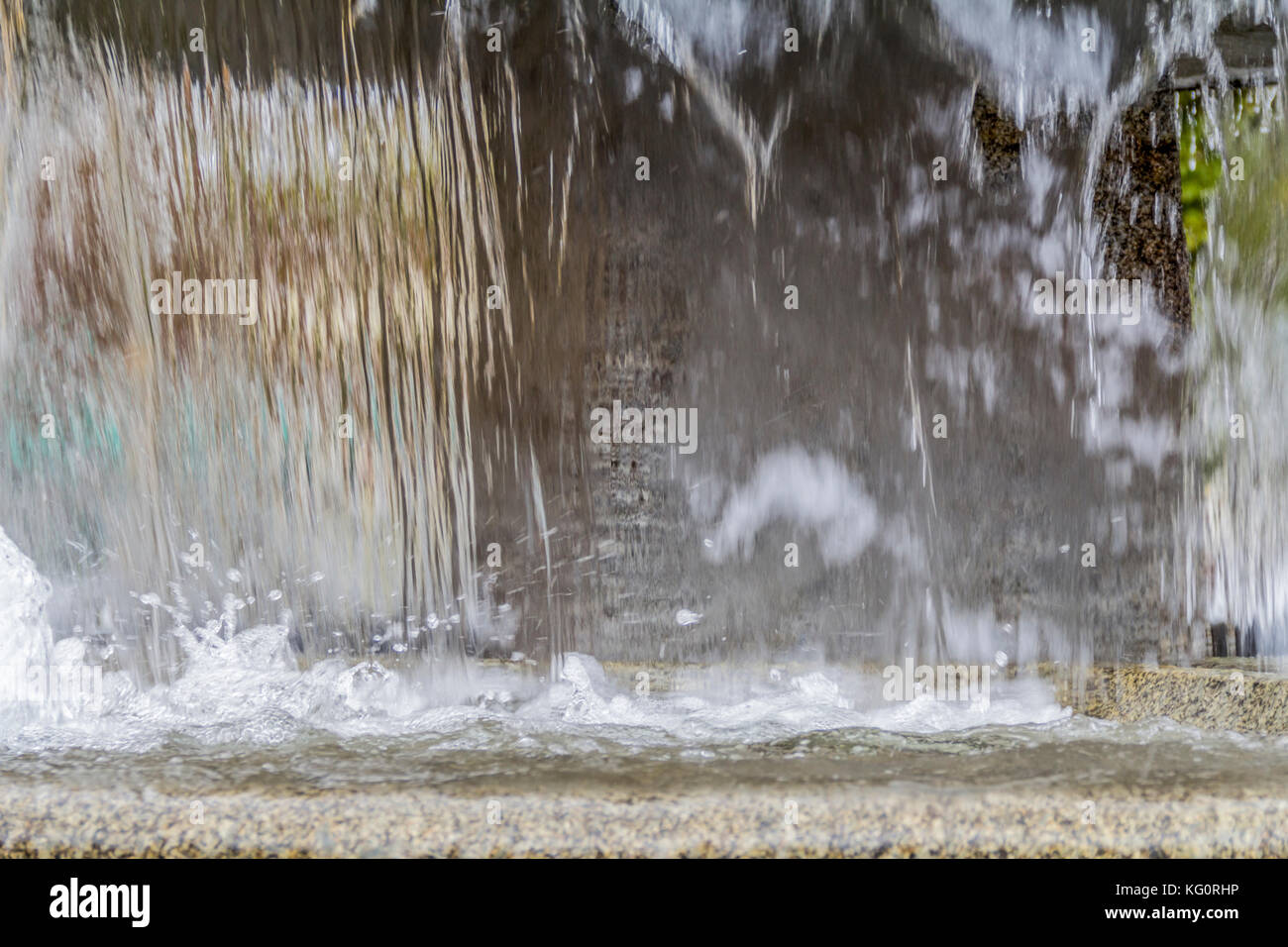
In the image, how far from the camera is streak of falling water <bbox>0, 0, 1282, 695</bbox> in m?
3.70

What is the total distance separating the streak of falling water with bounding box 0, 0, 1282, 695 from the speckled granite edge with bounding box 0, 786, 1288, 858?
6.33 feet

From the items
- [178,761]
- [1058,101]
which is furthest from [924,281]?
[178,761]

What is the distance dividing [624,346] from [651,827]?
7.95 ft

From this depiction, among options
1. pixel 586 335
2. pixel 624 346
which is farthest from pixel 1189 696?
pixel 586 335

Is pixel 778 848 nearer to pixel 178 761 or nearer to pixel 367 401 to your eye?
pixel 178 761

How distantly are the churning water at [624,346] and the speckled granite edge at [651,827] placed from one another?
6.03ft

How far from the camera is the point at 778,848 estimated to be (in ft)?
5.79

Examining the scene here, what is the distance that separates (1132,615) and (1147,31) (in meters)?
2.52

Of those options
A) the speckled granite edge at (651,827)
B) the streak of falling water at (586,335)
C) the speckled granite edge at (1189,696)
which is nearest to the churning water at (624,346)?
the streak of falling water at (586,335)

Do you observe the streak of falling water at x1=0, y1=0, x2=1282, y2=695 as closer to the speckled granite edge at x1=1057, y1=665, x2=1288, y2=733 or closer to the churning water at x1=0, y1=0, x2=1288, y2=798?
the churning water at x1=0, y1=0, x2=1288, y2=798

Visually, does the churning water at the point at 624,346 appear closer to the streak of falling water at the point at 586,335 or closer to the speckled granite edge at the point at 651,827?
the streak of falling water at the point at 586,335

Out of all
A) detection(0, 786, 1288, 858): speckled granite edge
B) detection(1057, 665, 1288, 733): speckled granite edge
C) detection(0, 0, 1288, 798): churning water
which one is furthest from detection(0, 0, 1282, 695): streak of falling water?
detection(0, 786, 1288, 858): speckled granite edge

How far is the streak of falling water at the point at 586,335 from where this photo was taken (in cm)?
370

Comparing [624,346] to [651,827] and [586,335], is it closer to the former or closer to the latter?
[586,335]
